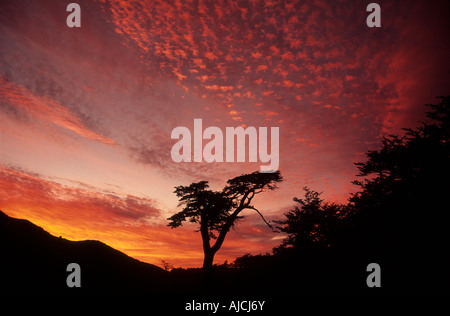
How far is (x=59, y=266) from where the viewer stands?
18.3 m

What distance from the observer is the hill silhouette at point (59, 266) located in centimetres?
→ 1454

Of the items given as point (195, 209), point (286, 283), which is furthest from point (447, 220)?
point (195, 209)

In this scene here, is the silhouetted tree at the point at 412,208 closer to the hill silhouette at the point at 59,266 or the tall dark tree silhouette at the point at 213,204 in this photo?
the tall dark tree silhouette at the point at 213,204

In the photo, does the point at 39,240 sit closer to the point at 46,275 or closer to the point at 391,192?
the point at 46,275

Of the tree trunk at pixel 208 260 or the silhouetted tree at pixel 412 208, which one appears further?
the tree trunk at pixel 208 260

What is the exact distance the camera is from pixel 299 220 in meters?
25.1

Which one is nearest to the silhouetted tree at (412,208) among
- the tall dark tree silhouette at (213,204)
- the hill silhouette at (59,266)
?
the tall dark tree silhouette at (213,204)

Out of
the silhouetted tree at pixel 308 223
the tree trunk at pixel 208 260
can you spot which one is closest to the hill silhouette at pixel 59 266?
the tree trunk at pixel 208 260

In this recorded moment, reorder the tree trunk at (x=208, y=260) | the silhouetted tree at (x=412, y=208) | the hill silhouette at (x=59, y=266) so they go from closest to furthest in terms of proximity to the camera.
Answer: the silhouetted tree at (x=412, y=208) → the hill silhouette at (x=59, y=266) → the tree trunk at (x=208, y=260)

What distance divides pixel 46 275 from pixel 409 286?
945 inches

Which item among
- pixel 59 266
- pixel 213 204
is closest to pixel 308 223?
pixel 213 204

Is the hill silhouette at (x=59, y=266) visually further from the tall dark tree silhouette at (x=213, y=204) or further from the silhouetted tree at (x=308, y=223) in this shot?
the silhouetted tree at (x=308, y=223)

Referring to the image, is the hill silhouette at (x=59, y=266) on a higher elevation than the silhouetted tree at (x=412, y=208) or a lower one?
lower

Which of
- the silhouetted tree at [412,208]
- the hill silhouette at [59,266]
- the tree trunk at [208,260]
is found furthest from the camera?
the tree trunk at [208,260]
